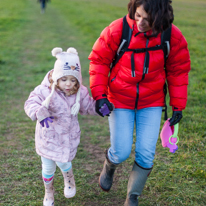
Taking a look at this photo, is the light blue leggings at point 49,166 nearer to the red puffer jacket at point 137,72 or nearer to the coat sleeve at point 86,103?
the coat sleeve at point 86,103

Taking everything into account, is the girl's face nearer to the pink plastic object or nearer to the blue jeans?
the blue jeans

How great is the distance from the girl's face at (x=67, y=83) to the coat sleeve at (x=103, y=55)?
26cm

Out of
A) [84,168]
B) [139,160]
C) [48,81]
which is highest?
[48,81]

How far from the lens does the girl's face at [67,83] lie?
266cm

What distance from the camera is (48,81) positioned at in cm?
276

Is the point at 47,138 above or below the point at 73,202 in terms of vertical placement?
above

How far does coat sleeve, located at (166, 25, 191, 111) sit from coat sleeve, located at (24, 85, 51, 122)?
1276mm

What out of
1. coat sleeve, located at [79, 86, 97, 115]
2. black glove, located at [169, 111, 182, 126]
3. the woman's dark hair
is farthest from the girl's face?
black glove, located at [169, 111, 182, 126]

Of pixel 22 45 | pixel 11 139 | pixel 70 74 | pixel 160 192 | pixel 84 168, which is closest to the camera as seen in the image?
pixel 70 74

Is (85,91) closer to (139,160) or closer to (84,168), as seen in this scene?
(139,160)

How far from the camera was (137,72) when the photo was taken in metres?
2.69

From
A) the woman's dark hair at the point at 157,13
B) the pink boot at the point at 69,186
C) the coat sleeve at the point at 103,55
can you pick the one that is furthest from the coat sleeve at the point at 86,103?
the woman's dark hair at the point at 157,13

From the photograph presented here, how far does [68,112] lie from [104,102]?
36 cm

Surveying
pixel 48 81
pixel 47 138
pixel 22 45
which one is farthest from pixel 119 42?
pixel 22 45
